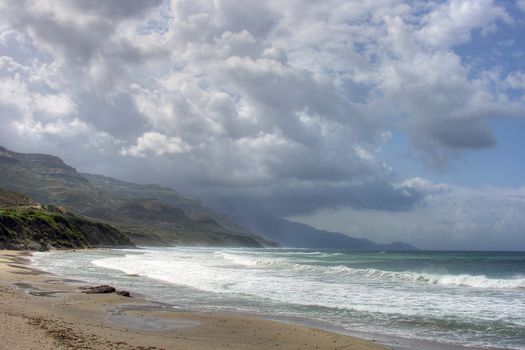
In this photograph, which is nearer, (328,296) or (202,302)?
(202,302)

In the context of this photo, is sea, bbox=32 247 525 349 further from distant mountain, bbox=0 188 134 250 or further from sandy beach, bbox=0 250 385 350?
distant mountain, bbox=0 188 134 250

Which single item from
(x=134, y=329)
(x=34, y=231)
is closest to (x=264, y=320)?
(x=134, y=329)

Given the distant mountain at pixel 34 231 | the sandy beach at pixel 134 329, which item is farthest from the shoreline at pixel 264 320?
the distant mountain at pixel 34 231

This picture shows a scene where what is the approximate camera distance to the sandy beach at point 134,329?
502 inches

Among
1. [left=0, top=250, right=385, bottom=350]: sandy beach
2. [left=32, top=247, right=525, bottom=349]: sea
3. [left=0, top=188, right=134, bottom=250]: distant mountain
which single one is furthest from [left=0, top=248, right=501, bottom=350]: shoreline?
[left=0, top=188, right=134, bottom=250]: distant mountain

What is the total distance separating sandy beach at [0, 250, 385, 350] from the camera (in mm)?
12741

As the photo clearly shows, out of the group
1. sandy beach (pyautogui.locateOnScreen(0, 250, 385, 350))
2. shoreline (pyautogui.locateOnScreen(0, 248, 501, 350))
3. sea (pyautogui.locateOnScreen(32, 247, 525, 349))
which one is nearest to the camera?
sandy beach (pyautogui.locateOnScreen(0, 250, 385, 350))

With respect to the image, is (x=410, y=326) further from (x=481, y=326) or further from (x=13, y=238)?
(x=13, y=238)

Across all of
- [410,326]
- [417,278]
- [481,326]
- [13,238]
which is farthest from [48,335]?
[13,238]

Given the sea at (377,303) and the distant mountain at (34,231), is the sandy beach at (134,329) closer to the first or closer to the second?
the sea at (377,303)

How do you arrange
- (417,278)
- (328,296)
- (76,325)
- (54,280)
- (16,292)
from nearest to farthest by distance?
(76,325)
(16,292)
(328,296)
(54,280)
(417,278)

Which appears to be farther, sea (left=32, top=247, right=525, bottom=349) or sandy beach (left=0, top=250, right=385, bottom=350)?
sea (left=32, top=247, right=525, bottom=349)

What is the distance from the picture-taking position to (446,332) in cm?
1727

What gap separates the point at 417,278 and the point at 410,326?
22945 mm
